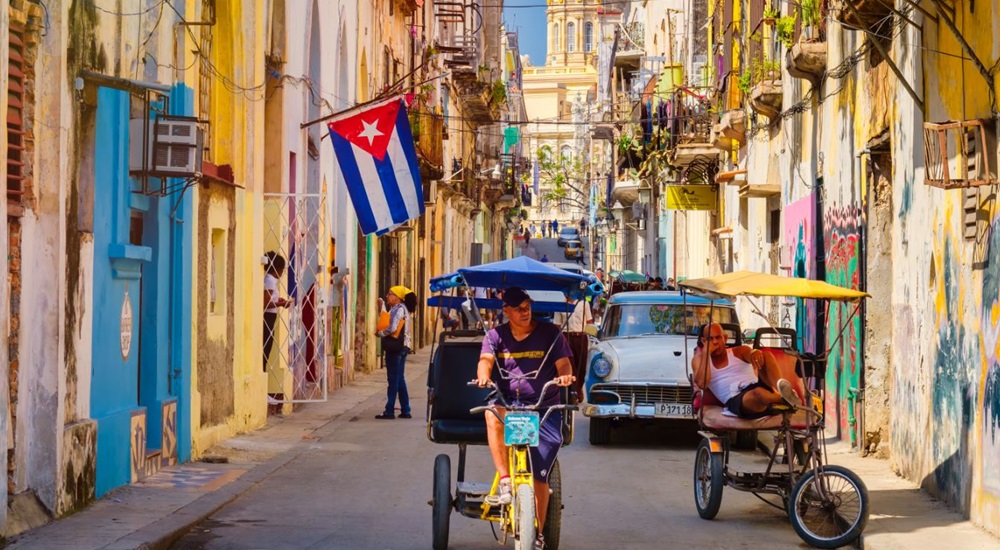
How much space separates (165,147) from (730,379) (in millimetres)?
5072

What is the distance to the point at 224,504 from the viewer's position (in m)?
12.1

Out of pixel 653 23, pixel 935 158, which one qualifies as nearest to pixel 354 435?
pixel 935 158

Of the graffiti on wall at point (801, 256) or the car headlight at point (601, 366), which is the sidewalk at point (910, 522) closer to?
the car headlight at point (601, 366)

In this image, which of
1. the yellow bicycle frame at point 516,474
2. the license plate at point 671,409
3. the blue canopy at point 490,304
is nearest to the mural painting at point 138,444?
the blue canopy at point 490,304

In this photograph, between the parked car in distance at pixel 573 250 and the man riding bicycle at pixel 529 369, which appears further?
the parked car in distance at pixel 573 250

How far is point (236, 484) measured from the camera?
13.2 meters

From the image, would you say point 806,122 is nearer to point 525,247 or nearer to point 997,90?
point 997,90

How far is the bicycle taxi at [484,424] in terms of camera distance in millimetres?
9039

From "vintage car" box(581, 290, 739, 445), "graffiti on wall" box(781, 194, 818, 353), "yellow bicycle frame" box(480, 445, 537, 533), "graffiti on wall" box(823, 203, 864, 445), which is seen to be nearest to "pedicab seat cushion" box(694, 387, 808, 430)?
"yellow bicycle frame" box(480, 445, 537, 533)

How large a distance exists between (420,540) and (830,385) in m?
8.68

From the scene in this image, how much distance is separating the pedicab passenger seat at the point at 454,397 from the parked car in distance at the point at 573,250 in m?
89.5

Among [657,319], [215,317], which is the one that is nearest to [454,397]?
[215,317]

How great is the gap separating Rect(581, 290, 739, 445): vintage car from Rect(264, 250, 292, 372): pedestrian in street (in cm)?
437

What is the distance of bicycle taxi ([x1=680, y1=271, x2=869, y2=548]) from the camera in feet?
34.1
